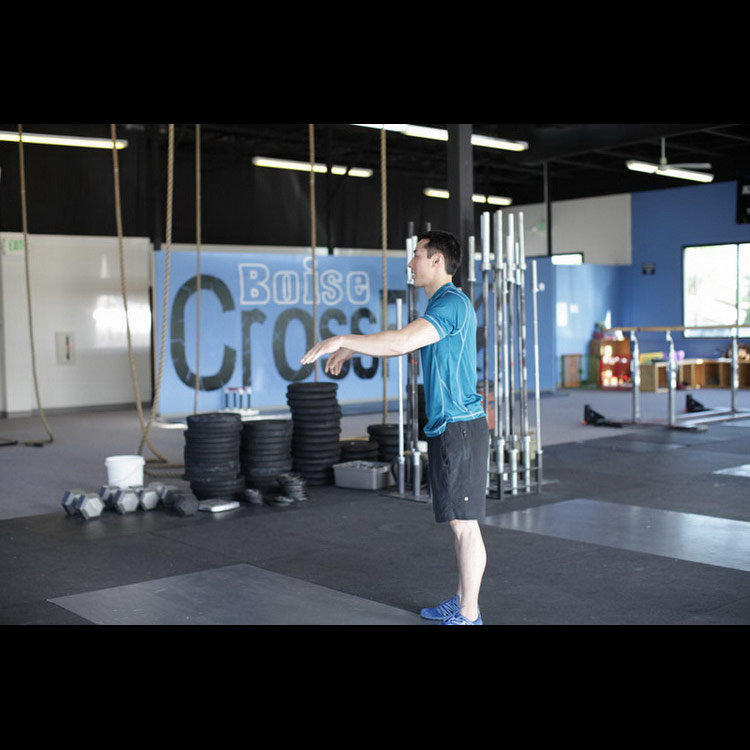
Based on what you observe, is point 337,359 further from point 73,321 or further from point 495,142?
point 73,321

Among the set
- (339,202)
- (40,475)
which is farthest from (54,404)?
(339,202)

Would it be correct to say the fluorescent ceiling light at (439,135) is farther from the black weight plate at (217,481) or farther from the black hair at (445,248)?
the black hair at (445,248)

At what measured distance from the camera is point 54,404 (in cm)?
1230

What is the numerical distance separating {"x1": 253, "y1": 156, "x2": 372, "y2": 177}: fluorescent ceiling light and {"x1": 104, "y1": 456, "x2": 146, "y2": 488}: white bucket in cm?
826

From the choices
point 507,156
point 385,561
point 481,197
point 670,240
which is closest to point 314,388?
point 385,561

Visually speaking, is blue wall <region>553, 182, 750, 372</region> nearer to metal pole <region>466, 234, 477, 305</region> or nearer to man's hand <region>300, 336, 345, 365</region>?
metal pole <region>466, 234, 477, 305</region>

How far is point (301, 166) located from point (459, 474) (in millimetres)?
11411

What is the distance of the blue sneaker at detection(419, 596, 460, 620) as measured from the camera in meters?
3.72

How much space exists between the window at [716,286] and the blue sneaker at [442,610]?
502 inches

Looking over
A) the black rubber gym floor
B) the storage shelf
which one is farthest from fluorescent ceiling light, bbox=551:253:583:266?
the black rubber gym floor

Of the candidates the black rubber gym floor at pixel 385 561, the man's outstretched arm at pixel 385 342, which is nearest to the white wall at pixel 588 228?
the black rubber gym floor at pixel 385 561

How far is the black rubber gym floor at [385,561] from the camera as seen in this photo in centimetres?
387
